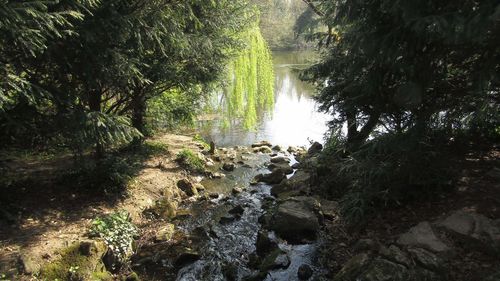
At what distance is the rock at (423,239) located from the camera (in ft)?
16.8

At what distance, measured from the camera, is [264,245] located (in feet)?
23.1

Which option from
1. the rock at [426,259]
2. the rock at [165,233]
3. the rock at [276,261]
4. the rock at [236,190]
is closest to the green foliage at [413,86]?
the rock at [426,259]

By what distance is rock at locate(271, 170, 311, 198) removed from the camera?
378 inches

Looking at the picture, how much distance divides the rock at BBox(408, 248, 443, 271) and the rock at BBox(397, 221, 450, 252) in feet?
0.36

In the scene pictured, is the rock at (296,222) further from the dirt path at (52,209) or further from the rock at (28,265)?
the rock at (28,265)

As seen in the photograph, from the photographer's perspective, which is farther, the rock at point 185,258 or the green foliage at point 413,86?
the rock at point 185,258

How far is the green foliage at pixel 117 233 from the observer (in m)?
6.46

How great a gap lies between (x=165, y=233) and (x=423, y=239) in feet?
15.2

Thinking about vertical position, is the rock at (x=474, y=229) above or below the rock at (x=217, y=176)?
above

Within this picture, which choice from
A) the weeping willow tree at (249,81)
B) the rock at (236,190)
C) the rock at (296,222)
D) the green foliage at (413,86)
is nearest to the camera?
the green foliage at (413,86)

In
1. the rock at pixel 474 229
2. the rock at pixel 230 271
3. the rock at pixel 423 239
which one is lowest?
the rock at pixel 230 271

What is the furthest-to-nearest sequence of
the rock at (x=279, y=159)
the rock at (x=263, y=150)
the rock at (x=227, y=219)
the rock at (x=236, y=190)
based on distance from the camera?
the rock at (x=263, y=150), the rock at (x=279, y=159), the rock at (x=236, y=190), the rock at (x=227, y=219)

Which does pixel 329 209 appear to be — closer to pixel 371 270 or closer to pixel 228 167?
pixel 371 270

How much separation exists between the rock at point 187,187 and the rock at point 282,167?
2924 millimetres
